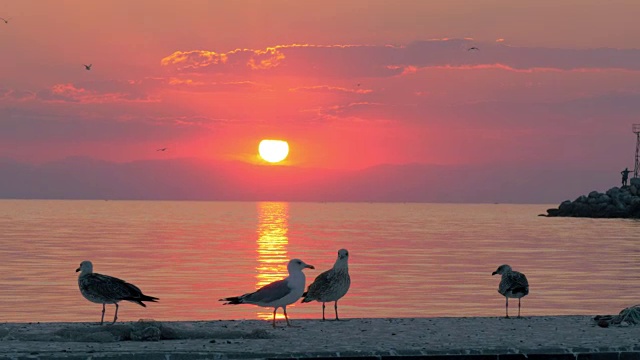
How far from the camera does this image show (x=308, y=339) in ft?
56.4

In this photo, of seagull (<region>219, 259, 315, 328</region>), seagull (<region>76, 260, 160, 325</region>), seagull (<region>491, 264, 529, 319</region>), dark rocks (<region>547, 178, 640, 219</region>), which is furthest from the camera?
dark rocks (<region>547, 178, 640, 219</region>)

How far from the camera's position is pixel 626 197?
173 meters

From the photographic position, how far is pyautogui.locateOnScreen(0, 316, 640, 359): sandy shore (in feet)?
50.4

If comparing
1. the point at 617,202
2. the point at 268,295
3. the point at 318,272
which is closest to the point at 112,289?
the point at 268,295

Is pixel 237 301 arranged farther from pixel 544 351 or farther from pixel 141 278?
pixel 141 278

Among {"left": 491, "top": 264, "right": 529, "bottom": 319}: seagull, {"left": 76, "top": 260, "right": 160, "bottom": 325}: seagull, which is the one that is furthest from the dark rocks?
{"left": 76, "top": 260, "right": 160, "bottom": 325}: seagull

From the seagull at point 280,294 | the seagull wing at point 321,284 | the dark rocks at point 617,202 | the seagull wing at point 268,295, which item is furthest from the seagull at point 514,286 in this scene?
the dark rocks at point 617,202

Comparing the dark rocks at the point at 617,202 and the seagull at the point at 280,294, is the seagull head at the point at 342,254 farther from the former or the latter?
the dark rocks at the point at 617,202

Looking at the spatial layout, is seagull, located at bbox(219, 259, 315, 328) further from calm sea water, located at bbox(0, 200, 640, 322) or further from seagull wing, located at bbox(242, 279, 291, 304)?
calm sea water, located at bbox(0, 200, 640, 322)

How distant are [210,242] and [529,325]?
219ft

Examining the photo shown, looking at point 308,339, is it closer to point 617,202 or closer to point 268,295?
point 268,295

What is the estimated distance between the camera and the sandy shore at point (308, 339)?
50.4 feet

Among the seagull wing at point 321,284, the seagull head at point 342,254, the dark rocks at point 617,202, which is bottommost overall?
→ the seagull wing at point 321,284

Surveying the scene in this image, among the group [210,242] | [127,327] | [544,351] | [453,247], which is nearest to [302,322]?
[127,327]
